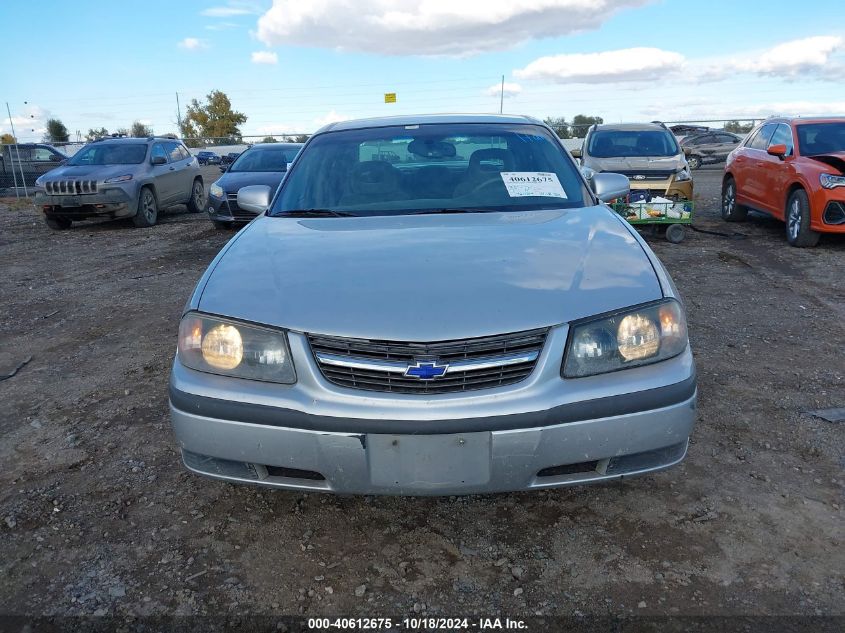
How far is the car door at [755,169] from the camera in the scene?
31.3 feet

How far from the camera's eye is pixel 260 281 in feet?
8.37

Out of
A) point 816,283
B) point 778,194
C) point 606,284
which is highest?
point 606,284

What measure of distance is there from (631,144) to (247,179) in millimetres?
6136

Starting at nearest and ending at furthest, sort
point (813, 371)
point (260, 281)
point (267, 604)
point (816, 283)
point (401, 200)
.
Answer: point (267, 604)
point (260, 281)
point (401, 200)
point (813, 371)
point (816, 283)

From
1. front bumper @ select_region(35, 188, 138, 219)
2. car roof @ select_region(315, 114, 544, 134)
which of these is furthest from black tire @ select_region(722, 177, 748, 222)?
front bumper @ select_region(35, 188, 138, 219)

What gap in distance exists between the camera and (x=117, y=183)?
1151 centimetres

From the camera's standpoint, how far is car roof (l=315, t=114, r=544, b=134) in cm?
404

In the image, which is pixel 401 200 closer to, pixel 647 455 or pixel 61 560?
pixel 647 455

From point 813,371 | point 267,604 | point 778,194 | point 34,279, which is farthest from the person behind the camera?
point 778,194

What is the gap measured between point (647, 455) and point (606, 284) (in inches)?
23.7

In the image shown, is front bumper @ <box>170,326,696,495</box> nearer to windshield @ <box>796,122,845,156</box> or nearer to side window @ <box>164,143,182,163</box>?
windshield @ <box>796,122,845,156</box>

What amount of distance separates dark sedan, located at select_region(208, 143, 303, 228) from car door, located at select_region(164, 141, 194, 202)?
2.01 metres

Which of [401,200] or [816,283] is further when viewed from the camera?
[816,283]

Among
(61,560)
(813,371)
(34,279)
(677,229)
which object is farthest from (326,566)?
(677,229)
